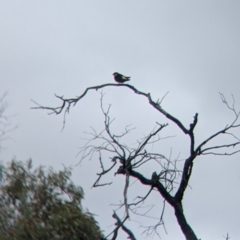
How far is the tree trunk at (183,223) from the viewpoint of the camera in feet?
31.2

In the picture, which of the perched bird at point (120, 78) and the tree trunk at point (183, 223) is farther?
the perched bird at point (120, 78)

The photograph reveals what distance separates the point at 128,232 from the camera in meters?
9.66

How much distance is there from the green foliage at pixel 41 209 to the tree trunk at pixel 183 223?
237 cm

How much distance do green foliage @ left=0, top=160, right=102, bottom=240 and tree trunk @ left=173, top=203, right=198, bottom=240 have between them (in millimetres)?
2373

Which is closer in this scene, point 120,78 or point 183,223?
point 183,223

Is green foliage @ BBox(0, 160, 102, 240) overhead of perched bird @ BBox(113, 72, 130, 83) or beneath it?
beneath

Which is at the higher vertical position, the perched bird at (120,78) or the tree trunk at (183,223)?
the perched bird at (120,78)

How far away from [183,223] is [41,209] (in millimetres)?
3369

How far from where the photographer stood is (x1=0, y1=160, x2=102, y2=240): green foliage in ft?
38.5

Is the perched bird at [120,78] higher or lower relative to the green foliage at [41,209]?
higher

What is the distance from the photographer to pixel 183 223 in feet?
31.5

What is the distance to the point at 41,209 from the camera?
12.4 meters

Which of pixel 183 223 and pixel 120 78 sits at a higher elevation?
pixel 120 78

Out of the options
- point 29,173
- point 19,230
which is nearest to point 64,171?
point 29,173
